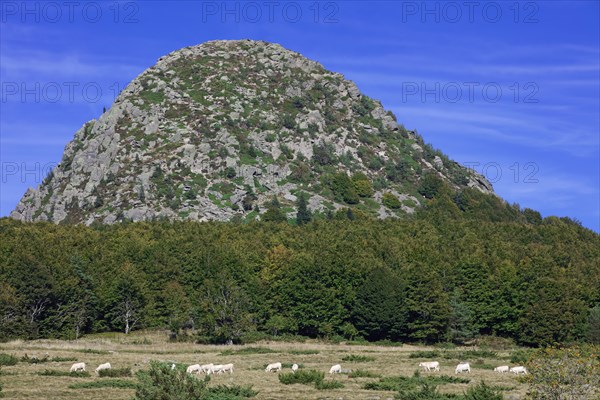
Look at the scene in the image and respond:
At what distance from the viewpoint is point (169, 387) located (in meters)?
35.2

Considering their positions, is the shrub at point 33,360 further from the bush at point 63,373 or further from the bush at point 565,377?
the bush at point 565,377

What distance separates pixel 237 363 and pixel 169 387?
38.2 meters

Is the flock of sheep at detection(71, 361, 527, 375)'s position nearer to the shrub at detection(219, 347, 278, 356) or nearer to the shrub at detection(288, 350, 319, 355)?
the shrub at detection(288, 350, 319, 355)

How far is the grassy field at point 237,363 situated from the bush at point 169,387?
10.3 m

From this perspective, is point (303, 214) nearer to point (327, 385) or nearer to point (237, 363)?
point (237, 363)

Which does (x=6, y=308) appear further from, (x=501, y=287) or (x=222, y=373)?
(x=501, y=287)

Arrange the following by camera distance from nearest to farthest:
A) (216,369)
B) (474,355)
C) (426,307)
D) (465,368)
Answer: (216,369), (465,368), (474,355), (426,307)

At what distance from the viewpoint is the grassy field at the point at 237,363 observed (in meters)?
49.2

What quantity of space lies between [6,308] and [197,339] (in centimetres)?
2443

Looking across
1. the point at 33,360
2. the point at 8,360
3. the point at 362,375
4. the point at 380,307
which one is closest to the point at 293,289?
the point at 380,307

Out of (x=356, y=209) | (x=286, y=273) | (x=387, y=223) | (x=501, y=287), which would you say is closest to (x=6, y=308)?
(x=286, y=273)

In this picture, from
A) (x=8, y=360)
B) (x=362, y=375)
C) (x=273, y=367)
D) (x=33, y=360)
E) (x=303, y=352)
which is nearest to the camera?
(x=362, y=375)

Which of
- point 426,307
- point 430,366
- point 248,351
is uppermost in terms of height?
point 426,307

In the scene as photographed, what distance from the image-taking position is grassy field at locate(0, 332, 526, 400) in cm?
4916
